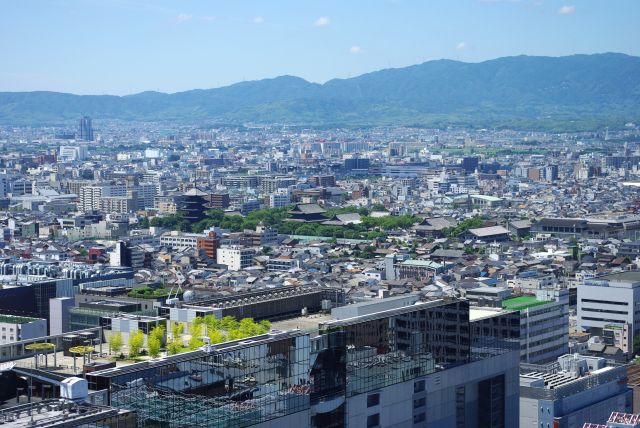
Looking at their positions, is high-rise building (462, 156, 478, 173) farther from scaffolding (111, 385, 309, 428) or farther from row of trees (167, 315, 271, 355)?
scaffolding (111, 385, 309, 428)

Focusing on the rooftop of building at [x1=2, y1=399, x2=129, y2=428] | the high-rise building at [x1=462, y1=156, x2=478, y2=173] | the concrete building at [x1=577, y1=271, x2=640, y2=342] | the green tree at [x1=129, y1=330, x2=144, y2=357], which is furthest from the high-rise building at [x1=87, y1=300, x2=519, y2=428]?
the high-rise building at [x1=462, y1=156, x2=478, y2=173]

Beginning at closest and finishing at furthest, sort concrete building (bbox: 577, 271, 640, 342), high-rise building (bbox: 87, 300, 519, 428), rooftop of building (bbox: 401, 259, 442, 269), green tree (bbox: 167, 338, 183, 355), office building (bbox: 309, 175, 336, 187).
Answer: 1. high-rise building (bbox: 87, 300, 519, 428)
2. green tree (bbox: 167, 338, 183, 355)
3. concrete building (bbox: 577, 271, 640, 342)
4. rooftop of building (bbox: 401, 259, 442, 269)
5. office building (bbox: 309, 175, 336, 187)

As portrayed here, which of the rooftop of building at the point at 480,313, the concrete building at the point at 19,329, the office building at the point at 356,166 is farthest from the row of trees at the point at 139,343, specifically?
the office building at the point at 356,166

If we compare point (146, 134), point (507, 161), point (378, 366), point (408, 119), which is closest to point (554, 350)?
point (378, 366)

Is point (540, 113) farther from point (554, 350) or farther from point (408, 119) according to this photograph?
point (554, 350)

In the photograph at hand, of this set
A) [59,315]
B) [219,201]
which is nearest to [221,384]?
[59,315]
